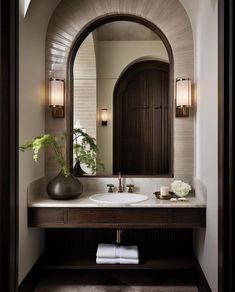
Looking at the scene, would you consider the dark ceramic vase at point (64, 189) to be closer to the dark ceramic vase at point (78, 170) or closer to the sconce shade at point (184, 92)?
the dark ceramic vase at point (78, 170)

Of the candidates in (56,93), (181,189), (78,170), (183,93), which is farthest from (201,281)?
(56,93)

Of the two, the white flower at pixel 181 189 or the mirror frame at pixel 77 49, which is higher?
the mirror frame at pixel 77 49

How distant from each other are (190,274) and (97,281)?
31.7 inches

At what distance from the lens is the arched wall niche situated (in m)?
2.68

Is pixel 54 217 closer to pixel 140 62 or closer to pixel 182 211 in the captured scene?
pixel 182 211

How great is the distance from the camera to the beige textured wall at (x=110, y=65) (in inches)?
108

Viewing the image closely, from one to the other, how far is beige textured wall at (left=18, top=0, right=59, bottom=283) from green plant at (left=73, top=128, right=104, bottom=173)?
0.32 m

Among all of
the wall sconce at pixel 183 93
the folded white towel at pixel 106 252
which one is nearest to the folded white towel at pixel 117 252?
the folded white towel at pixel 106 252

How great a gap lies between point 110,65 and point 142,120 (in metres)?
0.59

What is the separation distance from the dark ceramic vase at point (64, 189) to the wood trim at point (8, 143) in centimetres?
103

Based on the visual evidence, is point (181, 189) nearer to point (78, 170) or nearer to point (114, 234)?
point (114, 234)

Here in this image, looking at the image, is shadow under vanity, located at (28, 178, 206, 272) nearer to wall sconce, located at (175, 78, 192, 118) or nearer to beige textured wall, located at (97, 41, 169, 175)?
beige textured wall, located at (97, 41, 169, 175)
